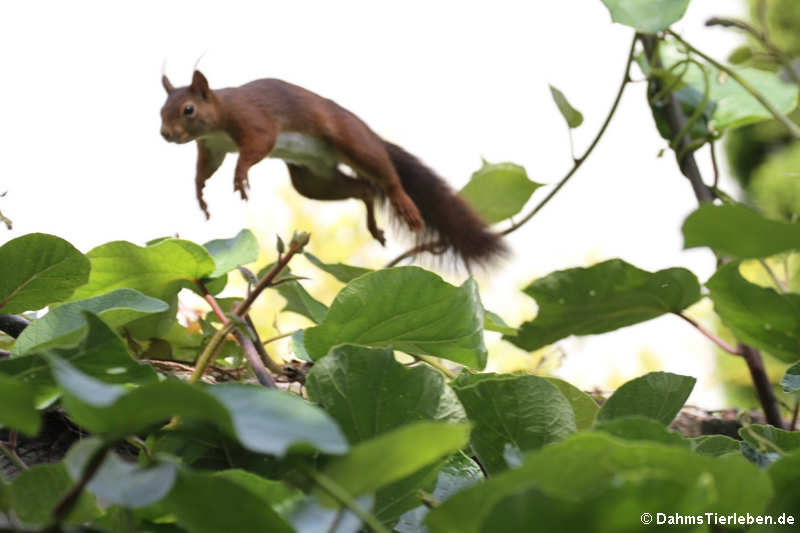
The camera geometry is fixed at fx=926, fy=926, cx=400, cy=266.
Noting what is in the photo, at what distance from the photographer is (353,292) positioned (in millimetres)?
335

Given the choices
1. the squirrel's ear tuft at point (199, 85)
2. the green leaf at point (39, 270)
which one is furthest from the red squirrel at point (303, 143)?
the green leaf at point (39, 270)

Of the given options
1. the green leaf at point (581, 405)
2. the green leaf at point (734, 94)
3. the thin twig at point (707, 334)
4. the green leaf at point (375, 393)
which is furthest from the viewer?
the green leaf at point (734, 94)

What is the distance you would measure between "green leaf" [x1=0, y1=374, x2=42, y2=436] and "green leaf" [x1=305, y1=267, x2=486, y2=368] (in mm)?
159

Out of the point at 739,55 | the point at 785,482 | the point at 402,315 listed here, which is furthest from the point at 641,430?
the point at 739,55

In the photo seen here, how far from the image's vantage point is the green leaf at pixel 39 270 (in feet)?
1.12

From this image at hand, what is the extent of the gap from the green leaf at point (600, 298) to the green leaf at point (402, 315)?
0.16m

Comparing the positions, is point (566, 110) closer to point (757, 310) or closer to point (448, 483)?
point (757, 310)

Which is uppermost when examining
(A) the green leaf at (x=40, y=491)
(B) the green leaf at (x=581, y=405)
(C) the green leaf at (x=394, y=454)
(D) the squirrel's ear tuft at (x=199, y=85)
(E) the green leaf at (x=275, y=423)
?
(D) the squirrel's ear tuft at (x=199, y=85)

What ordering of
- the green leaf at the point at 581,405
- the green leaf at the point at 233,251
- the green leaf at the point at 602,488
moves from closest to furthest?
the green leaf at the point at 602,488
the green leaf at the point at 581,405
the green leaf at the point at 233,251

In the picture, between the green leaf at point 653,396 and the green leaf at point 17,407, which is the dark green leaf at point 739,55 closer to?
the green leaf at point 653,396

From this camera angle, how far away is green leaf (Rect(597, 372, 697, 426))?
0.28 metres

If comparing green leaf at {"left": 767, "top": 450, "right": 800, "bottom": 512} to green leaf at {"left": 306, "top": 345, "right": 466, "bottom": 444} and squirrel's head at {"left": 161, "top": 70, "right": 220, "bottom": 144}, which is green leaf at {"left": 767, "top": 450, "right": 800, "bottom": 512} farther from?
squirrel's head at {"left": 161, "top": 70, "right": 220, "bottom": 144}

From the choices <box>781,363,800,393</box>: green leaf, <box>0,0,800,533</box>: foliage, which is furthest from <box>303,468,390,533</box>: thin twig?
<box>781,363,800,393</box>: green leaf

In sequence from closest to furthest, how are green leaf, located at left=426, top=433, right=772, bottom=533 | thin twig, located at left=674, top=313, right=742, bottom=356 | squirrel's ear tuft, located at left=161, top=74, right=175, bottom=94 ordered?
green leaf, located at left=426, top=433, right=772, bottom=533, thin twig, located at left=674, top=313, right=742, bottom=356, squirrel's ear tuft, located at left=161, top=74, right=175, bottom=94
